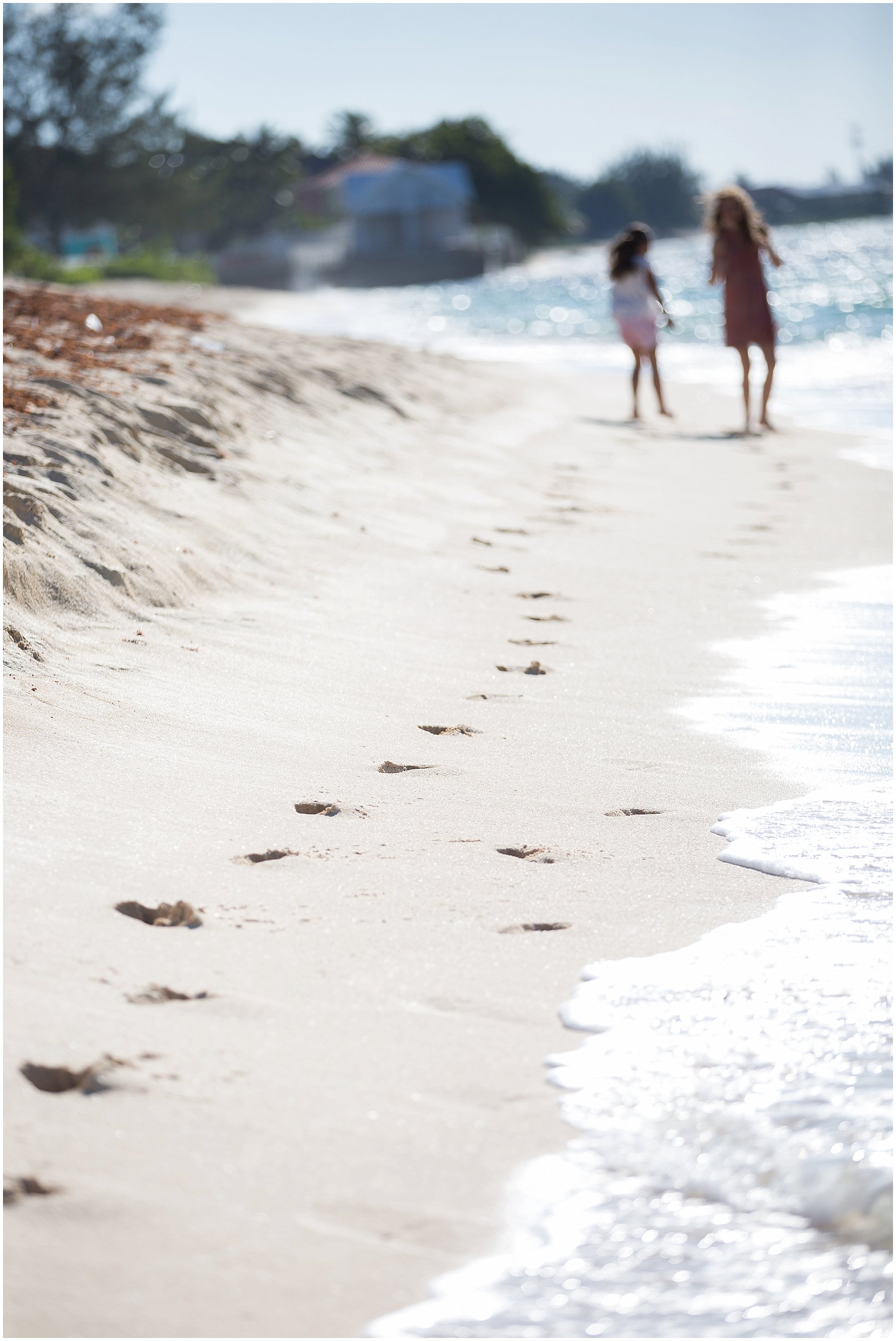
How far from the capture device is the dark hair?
381 inches

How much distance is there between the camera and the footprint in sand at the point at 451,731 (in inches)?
120

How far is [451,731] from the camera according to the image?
10.1 ft

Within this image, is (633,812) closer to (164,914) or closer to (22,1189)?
(164,914)

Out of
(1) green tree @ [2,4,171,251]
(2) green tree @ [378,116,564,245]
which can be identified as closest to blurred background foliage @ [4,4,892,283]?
(1) green tree @ [2,4,171,251]

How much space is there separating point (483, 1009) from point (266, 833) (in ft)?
2.28

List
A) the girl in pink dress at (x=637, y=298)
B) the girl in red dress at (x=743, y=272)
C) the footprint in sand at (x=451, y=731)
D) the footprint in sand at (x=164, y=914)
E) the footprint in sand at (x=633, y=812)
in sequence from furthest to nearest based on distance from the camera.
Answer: the girl in pink dress at (x=637, y=298)
the girl in red dress at (x=743, y=272)
the footprint in sand at (x=451, y=731)
the footprint in sand at (x=633, y=812)
the footprint in sand at (x=164, y=914)

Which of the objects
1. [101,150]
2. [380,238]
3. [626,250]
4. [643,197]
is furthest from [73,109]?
[643,197]

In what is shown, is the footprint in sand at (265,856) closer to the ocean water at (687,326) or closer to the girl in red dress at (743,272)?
the ocean water at (687,326)

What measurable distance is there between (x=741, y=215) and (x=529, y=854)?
7305 mm

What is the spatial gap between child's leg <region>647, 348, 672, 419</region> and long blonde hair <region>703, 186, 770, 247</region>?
1.09 m

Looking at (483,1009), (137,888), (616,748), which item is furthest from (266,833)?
(616,748)

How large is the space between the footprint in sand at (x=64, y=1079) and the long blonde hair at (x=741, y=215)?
8.13 metres

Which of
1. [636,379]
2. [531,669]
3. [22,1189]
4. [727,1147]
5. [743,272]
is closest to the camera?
[22,1189]

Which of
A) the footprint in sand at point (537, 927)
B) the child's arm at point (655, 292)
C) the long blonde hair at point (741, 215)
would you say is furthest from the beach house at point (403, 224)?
the footprint in sand at point (537, 927)
